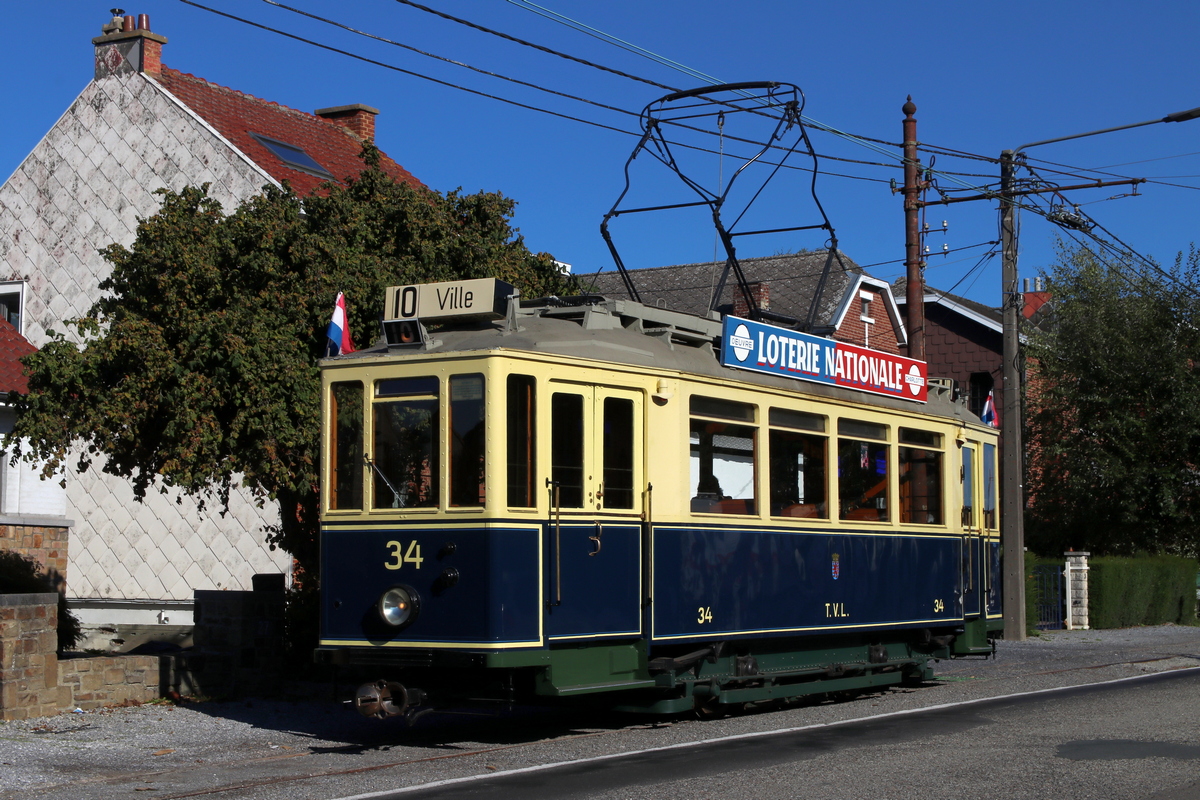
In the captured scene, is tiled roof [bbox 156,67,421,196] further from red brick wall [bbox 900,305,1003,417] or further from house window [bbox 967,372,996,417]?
house window [bbox 967,372,996,417]

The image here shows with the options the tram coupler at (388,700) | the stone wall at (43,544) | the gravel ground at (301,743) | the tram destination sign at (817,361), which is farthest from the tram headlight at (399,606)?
the stone wall at (43,544)

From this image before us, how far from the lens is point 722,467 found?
37.8 feet

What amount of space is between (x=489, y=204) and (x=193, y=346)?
378cm

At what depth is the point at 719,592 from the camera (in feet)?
37.2

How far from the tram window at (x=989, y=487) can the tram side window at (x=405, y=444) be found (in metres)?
8.16

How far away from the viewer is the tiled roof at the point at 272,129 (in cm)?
2277

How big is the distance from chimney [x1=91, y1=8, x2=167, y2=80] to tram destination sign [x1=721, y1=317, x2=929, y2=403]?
49.0ft

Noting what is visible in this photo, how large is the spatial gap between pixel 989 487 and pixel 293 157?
44.2 ft

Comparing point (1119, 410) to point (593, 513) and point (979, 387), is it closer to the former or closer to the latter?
point (979, 387)

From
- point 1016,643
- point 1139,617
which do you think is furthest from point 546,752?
point 1139,617

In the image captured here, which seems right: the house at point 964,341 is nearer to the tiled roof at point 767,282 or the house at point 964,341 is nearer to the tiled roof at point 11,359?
the tiled roof at point 767,282

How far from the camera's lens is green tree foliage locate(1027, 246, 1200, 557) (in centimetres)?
2959

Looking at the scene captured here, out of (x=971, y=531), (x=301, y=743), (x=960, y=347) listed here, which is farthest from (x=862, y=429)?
(x=960, y=347)

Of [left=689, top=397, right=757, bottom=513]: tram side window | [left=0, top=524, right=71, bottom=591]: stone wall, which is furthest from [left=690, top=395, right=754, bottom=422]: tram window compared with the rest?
[left=0, top=524, right=71, bottom=591]: stone wall
